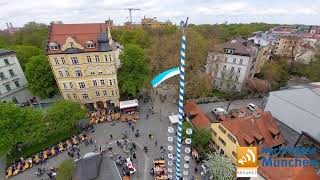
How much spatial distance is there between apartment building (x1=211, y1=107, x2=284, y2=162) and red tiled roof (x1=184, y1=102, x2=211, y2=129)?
7.80 feet

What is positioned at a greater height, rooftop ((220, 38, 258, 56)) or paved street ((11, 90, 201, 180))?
rooftop ((220, 38, 258, 56))

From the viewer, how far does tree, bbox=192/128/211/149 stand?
26453 millimetres

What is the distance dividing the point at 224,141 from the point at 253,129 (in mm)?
4159

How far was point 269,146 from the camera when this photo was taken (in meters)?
25.4

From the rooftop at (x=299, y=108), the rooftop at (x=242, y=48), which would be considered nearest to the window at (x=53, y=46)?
the rooftop at (x=242, y=48)

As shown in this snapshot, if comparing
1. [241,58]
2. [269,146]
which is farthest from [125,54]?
[269,146]

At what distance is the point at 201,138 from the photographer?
26.5 m

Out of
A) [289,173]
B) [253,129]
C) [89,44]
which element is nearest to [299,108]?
[253,129]

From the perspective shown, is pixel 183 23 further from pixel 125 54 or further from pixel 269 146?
pixel 125 54

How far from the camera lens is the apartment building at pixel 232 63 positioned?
40441mm

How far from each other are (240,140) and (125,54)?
85.0ft

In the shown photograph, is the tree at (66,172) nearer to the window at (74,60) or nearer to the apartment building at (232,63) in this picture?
the window at (74,60)

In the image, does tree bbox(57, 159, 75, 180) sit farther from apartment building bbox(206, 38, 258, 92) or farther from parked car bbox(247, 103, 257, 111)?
apartment building bbox(206, 38, 258, 92)

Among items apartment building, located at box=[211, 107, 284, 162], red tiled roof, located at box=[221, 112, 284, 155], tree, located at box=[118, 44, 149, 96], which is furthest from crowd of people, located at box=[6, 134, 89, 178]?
red tiled roof, located at box=[221, 112, 284, 155]
